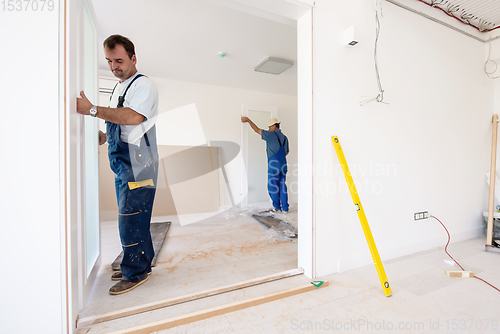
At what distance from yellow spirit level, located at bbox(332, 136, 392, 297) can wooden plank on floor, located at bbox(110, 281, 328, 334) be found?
42cm

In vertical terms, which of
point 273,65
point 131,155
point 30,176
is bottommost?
point 30,176

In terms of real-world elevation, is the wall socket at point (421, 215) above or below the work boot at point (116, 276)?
above

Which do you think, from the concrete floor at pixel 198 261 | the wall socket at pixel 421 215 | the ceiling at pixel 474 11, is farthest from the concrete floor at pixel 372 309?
the ceiling at pixel 474 11

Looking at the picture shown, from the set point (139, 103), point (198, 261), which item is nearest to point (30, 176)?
point (139, 103)

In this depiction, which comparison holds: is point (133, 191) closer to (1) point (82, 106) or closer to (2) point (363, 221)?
(1) point (82, 106)

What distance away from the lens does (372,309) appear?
132cm

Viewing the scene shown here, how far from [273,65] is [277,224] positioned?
2358mm

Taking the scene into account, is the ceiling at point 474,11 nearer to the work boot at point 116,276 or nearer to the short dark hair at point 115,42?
the short dark hair at point 115,42

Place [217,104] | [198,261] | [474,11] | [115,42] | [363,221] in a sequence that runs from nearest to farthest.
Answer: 1. [115,42]
2. [363,221]
3. [198,261]
4. [474,11]
5. [217,104]

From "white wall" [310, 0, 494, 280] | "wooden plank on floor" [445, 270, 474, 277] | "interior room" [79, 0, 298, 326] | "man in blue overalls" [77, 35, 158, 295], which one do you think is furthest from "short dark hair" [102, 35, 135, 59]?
"wooden plank on floor" [445, 270, 474, 277]

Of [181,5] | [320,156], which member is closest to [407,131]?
[320,156]

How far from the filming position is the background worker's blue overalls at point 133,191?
144 cm

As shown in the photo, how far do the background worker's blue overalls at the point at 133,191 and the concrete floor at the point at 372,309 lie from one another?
0.40 m

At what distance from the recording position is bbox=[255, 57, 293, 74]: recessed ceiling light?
125 inches
